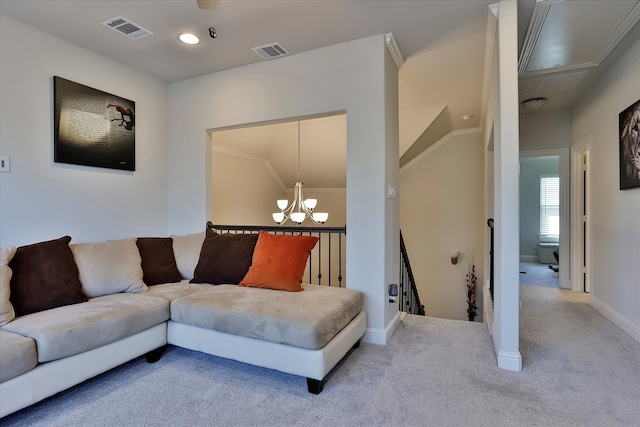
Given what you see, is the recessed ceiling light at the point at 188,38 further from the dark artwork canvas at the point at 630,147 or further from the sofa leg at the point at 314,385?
the dark artwork canvas at the point at 630,147

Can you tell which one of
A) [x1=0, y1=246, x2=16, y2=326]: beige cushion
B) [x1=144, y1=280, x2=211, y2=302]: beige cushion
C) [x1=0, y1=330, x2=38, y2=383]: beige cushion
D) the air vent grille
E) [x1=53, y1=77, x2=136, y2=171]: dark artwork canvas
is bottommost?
[x1=0, y1=330, x2=38, y2=383]: beige cushion

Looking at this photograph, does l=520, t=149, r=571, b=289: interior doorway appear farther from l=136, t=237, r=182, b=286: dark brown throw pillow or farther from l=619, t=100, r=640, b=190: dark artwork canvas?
l=136, t=237, r=182, b=286: dark brown throw pillow

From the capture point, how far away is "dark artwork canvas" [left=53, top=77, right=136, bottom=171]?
9.33 ft

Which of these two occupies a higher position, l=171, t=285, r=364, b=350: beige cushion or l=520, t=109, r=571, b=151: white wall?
l=520, t=109, r=571, b=151: white wall

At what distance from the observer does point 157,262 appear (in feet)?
9.78

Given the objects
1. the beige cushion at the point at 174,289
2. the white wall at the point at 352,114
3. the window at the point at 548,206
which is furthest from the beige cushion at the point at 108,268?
the window at the point at 548,206

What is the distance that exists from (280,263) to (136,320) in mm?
1082

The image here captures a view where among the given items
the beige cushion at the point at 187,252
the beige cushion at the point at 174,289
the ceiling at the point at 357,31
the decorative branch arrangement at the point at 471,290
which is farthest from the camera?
the decorative branch arrangement at the point at 471,290

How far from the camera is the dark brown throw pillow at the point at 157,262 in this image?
9.49ft

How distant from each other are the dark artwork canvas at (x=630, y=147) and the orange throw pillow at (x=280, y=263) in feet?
9.38

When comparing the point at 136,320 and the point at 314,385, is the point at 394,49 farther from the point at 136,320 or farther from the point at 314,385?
the point at 136,320

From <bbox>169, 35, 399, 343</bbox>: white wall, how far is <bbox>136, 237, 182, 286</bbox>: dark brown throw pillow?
0.61 metres

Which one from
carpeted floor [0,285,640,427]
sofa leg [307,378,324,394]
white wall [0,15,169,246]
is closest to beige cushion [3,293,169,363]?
carpeted floor [0,285,640,427]

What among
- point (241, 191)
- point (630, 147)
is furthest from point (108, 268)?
point (630, 147)
